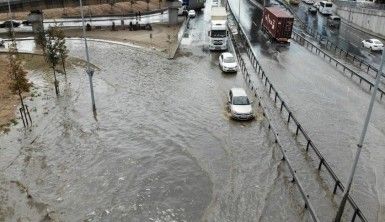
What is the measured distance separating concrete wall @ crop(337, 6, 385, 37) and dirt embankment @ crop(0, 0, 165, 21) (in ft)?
110

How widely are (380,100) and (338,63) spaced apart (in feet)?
29.1

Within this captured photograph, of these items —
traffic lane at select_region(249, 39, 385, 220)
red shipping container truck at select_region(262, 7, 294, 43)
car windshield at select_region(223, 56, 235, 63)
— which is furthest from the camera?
red shipping container truck at select_region(262, 7, 294, 43)

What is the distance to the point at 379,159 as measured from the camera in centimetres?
2045

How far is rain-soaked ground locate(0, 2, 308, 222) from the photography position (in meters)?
16.4

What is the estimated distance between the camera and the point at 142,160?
20328mm

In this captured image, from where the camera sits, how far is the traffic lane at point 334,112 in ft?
62.0

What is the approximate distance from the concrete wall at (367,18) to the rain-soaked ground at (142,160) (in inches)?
1162

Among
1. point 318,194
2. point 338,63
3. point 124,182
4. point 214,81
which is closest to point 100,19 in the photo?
point 214,81

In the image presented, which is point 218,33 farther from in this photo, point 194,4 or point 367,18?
point 194,4

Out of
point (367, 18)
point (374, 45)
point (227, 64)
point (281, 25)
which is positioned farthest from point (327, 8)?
point (227, 64)

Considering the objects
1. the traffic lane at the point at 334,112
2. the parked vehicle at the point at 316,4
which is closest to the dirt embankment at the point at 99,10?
the parked vehicle at the point at 316,4

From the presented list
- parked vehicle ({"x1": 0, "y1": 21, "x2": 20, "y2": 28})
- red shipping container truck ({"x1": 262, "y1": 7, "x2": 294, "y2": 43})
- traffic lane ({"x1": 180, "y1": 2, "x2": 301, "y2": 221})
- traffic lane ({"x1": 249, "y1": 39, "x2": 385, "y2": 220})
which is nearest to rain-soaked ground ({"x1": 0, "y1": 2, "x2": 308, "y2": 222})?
traffic lane ({"x1": 180, "y1": 2, "x2": 301, "y2": 221})

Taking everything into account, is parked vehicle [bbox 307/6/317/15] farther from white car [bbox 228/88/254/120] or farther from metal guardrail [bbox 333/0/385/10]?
white car [bbox 228/88/254/120]

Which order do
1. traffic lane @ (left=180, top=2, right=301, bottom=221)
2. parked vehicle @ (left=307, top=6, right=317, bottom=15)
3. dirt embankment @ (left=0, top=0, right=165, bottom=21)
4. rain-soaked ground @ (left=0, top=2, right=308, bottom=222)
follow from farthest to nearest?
parked vehicle @ (left=307, top=6, right=317, bottom=15) < dirt embankment @ (left=0, top=0, right=165, bottom=21) < rain-soaked ground @ (left=0, top=2, right=308, bottom=222) < traffic lane @ (left=180, top=2, right=301, bottom=221)
